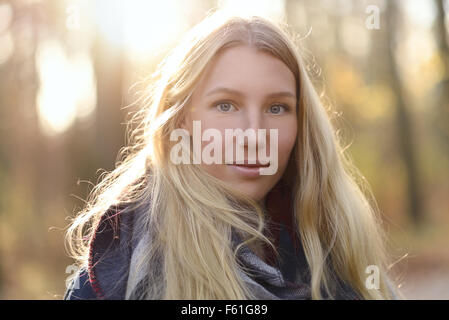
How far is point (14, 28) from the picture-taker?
824cm

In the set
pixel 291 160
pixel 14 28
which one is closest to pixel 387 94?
pixel 14 28

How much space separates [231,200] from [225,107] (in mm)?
362

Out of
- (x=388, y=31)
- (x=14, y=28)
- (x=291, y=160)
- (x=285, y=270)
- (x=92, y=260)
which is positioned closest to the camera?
(x=92, y=260)

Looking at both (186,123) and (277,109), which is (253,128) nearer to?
(277,109)

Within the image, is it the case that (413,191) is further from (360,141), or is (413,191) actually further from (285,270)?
(285,270)

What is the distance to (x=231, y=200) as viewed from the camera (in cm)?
201

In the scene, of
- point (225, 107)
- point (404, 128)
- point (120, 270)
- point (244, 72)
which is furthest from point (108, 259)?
point (404, 128)

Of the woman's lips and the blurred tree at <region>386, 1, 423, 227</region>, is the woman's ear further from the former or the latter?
the blurred tree at <region>386, 1, 423, 227</region>

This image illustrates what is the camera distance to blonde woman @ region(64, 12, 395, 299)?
1.84 m

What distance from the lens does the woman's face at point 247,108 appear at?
1.91 meters

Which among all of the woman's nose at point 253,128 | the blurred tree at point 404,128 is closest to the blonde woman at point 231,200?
the woman's nose at point 253,128

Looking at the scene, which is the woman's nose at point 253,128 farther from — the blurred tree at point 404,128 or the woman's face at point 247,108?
the blurred tree at point 404,128
